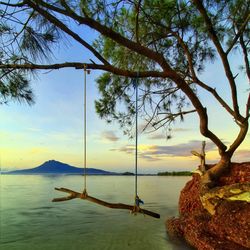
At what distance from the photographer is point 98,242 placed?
Answer: 24.4ft

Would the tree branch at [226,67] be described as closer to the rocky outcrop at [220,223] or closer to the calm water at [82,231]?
the rocky outcrop at [220,223]

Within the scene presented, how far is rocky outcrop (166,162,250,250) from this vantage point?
573 cm

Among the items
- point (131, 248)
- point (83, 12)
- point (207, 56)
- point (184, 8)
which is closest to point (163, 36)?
point (184, 8)

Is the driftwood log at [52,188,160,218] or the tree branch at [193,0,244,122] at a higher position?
the tree branch at [193,0,244,122]

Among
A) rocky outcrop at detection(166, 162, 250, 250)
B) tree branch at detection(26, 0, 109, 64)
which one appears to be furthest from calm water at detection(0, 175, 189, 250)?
tree branch at detection(26, 0, 109, 64)

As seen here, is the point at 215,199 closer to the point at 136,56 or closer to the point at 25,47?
the point at 136,56

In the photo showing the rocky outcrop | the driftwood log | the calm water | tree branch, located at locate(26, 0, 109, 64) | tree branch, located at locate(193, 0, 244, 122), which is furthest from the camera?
the calm water

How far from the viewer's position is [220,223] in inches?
241

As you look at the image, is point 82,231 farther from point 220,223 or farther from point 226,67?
point 226,67

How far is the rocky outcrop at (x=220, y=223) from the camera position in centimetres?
573

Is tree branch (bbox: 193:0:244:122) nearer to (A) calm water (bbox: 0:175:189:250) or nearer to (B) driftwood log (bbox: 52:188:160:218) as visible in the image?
(A) calm water (bbox: 0:175:189:250)

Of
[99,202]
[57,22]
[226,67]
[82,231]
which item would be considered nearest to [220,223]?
[226,67]

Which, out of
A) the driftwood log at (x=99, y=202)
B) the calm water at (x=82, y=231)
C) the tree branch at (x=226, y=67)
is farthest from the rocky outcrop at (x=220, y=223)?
the driftwood log at (x=99, y=202)

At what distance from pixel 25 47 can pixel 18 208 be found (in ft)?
33.7
